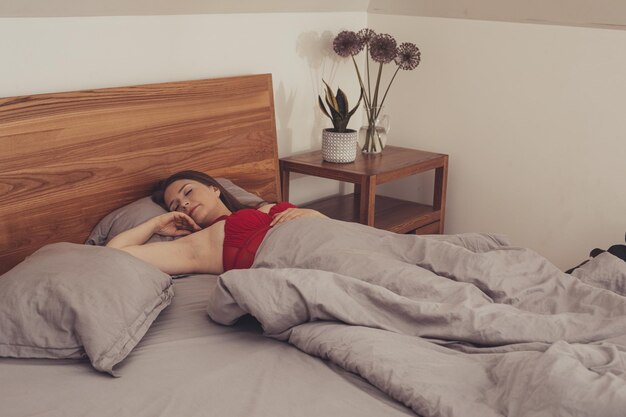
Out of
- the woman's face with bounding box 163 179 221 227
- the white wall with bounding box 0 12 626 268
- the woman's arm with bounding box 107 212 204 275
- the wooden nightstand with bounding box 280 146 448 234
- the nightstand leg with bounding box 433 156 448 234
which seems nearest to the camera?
the woman's arm with bounding box 107 212 204 275

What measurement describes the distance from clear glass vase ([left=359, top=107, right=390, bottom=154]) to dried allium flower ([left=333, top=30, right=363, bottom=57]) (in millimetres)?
257

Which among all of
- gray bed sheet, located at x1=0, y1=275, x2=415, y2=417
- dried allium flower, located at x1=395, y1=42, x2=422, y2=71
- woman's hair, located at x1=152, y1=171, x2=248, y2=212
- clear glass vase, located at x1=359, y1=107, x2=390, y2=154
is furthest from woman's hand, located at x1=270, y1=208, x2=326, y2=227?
dried allium flower, located at x1=395, y1=42, x2=422, y2=71

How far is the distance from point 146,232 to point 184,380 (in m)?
0.77

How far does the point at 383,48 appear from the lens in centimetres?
312

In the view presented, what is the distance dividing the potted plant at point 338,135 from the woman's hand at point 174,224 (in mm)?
851

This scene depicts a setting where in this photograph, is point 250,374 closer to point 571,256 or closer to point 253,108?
point 253,108

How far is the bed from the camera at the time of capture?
1.49 meters

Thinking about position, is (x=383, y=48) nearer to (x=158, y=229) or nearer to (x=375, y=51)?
(x=375, y=51)

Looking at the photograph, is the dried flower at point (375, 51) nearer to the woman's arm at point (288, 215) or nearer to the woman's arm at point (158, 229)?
the woman's arm at point (288, 215)

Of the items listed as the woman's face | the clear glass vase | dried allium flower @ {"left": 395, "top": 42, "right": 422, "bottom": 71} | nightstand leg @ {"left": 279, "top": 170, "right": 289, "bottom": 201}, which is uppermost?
dried allium flower @ {"left": 395, "top": 42, "right": 422, "bottom": 71}

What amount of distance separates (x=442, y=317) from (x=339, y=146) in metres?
1.45

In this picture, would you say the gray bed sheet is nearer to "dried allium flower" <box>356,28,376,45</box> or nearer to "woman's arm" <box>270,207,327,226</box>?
"woman's arm" <box>270,207,327,226</box>

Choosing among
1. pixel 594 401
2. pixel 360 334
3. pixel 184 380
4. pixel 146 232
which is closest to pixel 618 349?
pixel 594 401

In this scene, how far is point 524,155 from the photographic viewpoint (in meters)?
3.21
